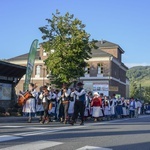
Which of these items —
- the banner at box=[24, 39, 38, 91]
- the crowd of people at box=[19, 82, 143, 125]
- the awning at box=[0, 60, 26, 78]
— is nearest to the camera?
the crowd of people at box=[19, 82, 143, 125]

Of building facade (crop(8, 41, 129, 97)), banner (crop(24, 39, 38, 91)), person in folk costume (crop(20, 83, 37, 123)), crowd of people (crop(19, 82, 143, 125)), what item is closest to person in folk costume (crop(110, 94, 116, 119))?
crowd of people (crop(19, 82, 143, 125))

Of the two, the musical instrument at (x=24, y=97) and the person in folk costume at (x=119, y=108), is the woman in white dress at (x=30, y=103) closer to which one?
the musical instrument at (x=24, y=97)

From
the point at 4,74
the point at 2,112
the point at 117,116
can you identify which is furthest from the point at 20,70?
the point at 117,116

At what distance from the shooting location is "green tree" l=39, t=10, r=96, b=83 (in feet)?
128

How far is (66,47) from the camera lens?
131 ft

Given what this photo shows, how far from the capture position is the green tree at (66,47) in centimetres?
3888

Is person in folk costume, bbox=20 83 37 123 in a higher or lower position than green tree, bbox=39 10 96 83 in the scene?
lower

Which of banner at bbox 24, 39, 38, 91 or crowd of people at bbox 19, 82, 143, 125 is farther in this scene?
banner at bbox 24, 39, 38, 91

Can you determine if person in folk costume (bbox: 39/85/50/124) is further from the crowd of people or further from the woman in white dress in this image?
the woman in white dress

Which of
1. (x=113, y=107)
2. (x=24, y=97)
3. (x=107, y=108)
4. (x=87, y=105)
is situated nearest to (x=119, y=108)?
(x=113, y=107)

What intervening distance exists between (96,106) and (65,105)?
5166mm

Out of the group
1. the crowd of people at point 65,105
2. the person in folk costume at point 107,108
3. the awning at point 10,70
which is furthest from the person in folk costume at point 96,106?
the awning at point 10,70

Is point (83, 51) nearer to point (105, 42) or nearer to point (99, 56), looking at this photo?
point (99, 56)

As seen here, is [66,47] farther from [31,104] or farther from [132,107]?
→ [31,104]
